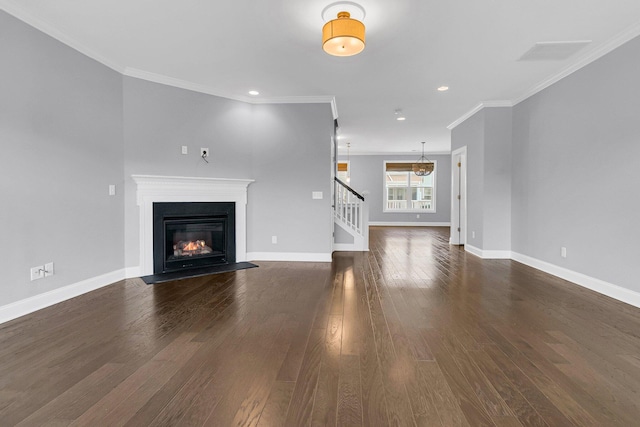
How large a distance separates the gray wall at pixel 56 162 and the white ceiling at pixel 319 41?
0.96ft

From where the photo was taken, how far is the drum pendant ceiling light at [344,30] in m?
2.67

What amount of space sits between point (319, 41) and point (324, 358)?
3.10m

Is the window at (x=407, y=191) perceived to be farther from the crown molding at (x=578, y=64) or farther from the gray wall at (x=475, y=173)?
the crown molding at (x=578, y=64)

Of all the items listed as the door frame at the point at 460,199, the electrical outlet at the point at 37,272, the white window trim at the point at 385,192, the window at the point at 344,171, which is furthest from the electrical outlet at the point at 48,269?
the white window trim at the point at 385,192

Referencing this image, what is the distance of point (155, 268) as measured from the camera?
427 cm

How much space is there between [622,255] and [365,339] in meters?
3.03

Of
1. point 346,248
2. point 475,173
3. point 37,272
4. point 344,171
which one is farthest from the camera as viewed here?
point 344,171

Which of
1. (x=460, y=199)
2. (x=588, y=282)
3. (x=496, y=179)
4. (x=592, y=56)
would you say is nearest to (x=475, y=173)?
(x=496, y=179)

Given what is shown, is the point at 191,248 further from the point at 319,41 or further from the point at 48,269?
the point at 319,41

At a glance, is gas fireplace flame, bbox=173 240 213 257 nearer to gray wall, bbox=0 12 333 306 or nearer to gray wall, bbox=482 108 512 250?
gray wall, bbox=0 12 333 306

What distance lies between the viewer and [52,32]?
3061mm

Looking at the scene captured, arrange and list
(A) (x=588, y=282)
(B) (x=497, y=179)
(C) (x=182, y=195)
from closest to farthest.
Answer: (A) (x=588, y=282)
(C) (x=182, y=195)
(B) (x=497, y=179)

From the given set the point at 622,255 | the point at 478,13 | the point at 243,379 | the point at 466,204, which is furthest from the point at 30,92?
the point at 466,204

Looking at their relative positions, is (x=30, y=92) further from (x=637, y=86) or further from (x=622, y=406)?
(x=637, y=86)
